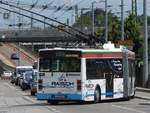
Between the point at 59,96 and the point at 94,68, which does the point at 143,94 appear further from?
the point at 59,96

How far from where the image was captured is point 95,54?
34.1 meters

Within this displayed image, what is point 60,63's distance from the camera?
109 ft

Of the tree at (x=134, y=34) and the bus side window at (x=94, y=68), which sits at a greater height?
the tree at (x=134, y=34)

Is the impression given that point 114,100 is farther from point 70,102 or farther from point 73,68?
point 73,68

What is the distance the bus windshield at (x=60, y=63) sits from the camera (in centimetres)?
3291

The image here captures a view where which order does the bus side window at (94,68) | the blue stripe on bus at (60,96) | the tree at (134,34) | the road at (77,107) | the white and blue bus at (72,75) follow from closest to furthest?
1. the road at (77,107)
2. the blue stripe on bus at (60,96)
3. the white and blue bus at (72,75)
4. the bus side window at (94,68)
5. the tree at (134,34)

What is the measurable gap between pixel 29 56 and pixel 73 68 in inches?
4592

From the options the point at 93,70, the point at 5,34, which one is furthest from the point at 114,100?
the point at 5,34

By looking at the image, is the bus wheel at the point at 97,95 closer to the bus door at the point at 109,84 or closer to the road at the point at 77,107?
the road at the point at 77,107

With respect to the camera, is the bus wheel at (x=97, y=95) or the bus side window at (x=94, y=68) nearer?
the bus side window at (x=94, y=68)

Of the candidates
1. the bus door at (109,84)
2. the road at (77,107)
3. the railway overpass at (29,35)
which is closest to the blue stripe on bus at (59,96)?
the road at (77,107)

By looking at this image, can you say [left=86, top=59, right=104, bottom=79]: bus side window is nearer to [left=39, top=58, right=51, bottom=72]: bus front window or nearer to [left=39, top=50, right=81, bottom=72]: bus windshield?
[left=39, top=50, right=81, bottom=72]: bus windshield

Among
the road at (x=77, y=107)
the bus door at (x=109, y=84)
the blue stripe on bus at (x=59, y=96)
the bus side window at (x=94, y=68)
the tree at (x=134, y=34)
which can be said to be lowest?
the road at (x=77, y=107)

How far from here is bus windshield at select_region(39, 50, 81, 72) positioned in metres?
32.9
